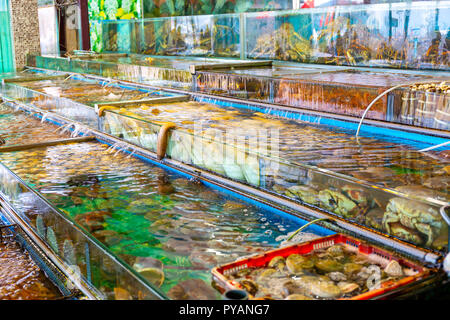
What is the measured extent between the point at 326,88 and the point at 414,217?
2152 mm

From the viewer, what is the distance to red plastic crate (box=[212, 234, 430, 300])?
1.54 m

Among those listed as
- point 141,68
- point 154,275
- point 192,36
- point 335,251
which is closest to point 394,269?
point 335,251

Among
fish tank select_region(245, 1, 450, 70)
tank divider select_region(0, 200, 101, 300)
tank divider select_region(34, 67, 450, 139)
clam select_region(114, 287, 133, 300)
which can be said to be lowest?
tank divider select_region(0, 200, 101, 300)

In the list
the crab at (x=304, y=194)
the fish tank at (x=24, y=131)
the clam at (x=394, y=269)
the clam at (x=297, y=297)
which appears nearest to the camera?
the clam at (x=297, y=297)

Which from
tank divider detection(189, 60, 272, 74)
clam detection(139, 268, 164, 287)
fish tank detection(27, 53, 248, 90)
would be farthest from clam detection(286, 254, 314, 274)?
fish tank detection(27, 53, 248, 90)

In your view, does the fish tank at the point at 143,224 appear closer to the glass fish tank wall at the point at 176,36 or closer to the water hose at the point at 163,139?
the water hose at the point at 163,139

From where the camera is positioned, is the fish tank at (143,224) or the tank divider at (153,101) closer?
the fish tank at (143,224)

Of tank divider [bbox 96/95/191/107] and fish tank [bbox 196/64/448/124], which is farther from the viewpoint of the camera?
tank divider [bbox 96/95/191/107]

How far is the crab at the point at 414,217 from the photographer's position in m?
1.78

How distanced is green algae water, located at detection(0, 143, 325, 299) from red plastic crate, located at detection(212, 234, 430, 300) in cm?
5

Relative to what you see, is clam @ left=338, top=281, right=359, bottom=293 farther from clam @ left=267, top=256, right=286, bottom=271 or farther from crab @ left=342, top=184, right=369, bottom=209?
crab @ left=342, top=184, right=369, bottom=209

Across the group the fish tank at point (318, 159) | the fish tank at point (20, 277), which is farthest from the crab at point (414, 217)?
the fish tank at point (20, 277)

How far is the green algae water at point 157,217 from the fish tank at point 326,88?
4.68ft
